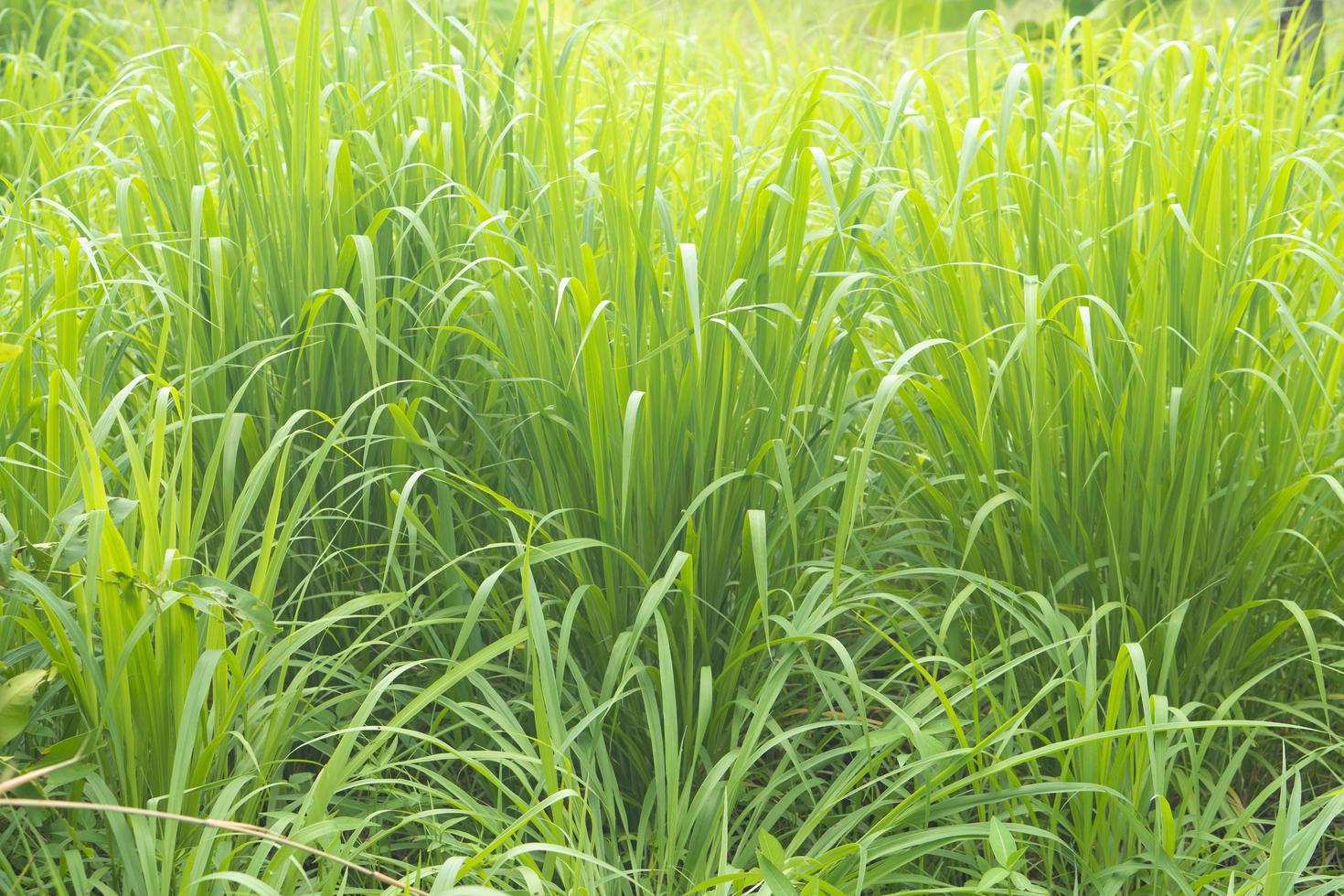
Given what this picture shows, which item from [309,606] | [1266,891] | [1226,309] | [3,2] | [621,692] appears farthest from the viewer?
[3,2]

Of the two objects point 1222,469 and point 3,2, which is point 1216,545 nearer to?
point 1222,469

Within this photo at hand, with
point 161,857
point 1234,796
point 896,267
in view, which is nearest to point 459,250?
point 896,267

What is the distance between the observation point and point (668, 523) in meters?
1.47

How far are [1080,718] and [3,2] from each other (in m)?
4.11

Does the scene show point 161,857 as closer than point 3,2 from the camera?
Yes

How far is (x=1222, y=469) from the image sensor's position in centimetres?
152

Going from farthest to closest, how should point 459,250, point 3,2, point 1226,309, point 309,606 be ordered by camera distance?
1. point 3,2
2. point 459,250
3. point 309,606
4. point 1226,309

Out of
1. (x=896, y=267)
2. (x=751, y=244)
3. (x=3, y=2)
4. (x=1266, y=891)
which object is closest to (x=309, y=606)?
(x=751, y=244)

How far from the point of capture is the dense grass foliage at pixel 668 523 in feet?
4.07

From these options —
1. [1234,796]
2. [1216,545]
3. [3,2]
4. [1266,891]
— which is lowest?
[1234,796]

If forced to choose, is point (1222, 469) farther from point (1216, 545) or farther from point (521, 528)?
point (521, 528)

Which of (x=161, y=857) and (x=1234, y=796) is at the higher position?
(x=161, y=857)

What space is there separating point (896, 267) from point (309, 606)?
89cm

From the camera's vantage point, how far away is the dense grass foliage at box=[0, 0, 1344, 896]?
1.24m
